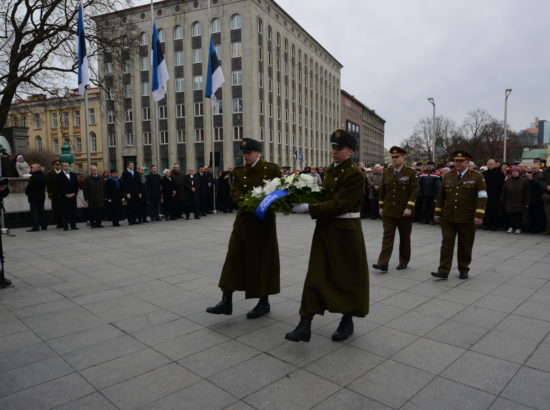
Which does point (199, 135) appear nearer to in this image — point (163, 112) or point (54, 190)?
point (163, 112)

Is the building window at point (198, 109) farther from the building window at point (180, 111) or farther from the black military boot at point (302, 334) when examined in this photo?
the black military boot at point (302, 334)

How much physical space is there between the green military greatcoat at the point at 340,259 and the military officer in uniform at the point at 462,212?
3195 millimetres

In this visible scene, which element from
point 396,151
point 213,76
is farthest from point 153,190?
point 396,151

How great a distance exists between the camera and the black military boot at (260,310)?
4.88m

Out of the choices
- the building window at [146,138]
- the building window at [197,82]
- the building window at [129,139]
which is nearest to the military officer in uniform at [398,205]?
the building window at [197,82]

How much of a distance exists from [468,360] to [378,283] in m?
2.73

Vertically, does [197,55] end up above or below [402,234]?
above

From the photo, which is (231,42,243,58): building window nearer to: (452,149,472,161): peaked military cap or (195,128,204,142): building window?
(195,128,204,142): building window

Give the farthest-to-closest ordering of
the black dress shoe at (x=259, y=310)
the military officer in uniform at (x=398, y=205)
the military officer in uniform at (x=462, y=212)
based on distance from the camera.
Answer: the military officer in uniform at (x=398, y=205) < the military officer in uniform at (x=462, y=212) < the black dress shoe at (x=259, y=310)

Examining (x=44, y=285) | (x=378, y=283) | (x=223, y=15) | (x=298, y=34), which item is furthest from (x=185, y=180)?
(x=298, y=34)

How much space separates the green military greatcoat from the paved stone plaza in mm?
424

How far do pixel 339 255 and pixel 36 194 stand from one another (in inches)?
471

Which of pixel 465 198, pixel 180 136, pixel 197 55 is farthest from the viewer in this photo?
pixel 180 136

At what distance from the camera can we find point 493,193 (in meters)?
12.9
